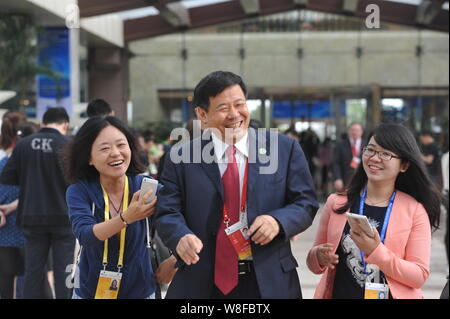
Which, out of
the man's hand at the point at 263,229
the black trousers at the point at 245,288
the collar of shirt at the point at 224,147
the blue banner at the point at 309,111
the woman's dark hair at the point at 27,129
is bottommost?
the black trousers at the point at 245,288

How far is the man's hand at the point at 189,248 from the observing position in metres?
2.43

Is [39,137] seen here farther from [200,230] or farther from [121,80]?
[121,80]

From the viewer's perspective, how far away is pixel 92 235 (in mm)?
2914

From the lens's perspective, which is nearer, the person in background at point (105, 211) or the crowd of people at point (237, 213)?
the crowd of people at point (237, 213)

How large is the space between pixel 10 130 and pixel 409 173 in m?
4.15

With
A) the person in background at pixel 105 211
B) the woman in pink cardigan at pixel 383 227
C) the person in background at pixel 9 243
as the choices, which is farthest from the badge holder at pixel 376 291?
the person in background at pixel 9 243

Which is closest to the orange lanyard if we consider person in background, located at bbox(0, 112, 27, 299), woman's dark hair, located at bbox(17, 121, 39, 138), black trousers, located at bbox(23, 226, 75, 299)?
black trousers, located at bbox(23, 226, 75, 299)

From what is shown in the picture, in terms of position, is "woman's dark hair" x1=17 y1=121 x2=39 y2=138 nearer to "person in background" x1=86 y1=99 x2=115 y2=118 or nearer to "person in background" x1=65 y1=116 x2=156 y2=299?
"person in background" x1=86 y1=99 x2=115 y2=118

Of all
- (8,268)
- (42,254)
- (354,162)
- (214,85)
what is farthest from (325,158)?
(214,85)

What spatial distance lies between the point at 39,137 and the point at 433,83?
12827mm

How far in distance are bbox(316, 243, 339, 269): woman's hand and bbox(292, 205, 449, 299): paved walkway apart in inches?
133

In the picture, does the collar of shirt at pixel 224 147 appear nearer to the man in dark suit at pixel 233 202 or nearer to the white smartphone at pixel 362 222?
the man in dark suit at pixel 233 202

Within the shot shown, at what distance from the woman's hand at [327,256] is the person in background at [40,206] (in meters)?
2.93

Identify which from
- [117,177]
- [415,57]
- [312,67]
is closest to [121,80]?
[312,67]
